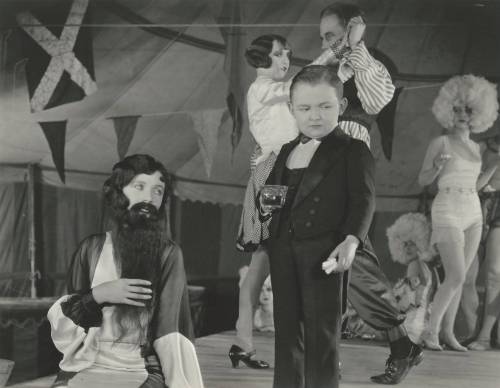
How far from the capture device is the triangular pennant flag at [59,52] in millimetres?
3188

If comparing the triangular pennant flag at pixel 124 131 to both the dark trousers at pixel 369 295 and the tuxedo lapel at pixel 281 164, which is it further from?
the dark trousers at pixel 369 295

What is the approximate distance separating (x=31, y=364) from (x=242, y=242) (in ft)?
4.08

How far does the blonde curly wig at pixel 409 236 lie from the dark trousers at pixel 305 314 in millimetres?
744

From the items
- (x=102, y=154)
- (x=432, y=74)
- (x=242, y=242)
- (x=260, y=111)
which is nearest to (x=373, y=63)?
(x=432, y=74)

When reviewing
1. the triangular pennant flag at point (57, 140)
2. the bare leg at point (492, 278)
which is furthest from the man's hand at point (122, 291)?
the bare leg at point (492, 278)

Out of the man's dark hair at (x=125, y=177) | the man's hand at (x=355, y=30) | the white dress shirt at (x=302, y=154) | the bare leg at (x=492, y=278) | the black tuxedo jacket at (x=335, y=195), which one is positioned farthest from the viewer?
the bare leg at (x=492, y=278)

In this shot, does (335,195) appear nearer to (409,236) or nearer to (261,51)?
(409,236)

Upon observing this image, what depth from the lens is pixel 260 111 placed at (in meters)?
2.99

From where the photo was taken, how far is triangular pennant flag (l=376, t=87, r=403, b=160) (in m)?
2.99

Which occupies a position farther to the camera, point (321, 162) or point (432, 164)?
point (432, 164)

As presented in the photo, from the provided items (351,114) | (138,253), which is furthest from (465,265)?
(138,253)

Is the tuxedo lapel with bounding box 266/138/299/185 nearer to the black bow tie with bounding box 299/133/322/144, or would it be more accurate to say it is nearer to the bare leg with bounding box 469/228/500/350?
the black bow tie with bounding box 299/133/322/144

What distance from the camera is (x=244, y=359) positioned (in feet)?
9.39

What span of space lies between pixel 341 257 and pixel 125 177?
2.94 ft
